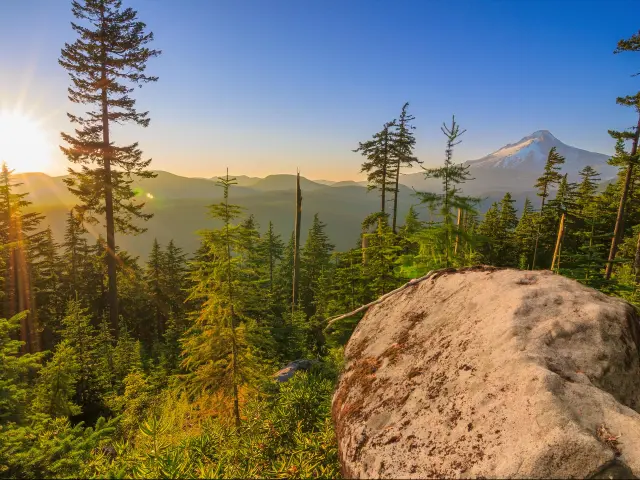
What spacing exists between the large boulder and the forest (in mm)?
1228

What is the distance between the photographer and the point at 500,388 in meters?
2.62

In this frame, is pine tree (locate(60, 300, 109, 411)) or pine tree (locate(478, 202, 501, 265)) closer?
pine tree (locate(60, 300, 109, 411))

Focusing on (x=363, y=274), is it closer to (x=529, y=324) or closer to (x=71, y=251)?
(x=529, y=324)

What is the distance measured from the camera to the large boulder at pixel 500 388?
2131 millimetres

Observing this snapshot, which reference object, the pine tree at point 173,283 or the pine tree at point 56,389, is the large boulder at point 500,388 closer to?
the pine tree at point 56,389

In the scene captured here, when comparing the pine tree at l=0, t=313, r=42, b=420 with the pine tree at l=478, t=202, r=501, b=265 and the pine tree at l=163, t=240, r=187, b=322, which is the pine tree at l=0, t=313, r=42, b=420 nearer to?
the pine tree at l=163, t=240, r=187, b=322

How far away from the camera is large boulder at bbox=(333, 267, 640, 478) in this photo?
2131 millimetres

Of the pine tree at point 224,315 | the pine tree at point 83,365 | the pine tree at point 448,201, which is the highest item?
the pine tree at point 448,201

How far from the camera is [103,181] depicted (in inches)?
645

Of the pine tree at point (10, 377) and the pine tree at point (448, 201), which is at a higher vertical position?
the pine tree at point (448, 201)

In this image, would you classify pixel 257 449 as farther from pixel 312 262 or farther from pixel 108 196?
pixel 312 262

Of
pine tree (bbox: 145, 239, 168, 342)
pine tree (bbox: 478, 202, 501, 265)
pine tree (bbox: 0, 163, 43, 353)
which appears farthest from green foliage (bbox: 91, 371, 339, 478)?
pine tree (bbox: 478, 202, 501, 265)

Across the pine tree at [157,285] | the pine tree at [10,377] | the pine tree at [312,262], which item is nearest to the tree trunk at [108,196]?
the pine tree at [10,377]

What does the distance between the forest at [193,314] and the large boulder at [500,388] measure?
1.23m
